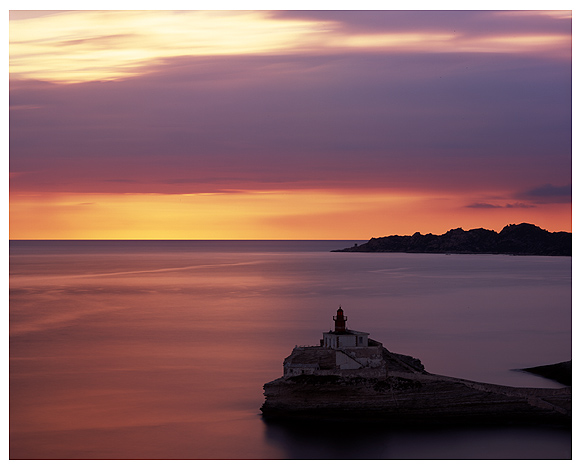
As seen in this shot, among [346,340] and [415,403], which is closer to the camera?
[415,403]

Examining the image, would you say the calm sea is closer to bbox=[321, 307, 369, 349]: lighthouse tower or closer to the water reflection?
the water reflection

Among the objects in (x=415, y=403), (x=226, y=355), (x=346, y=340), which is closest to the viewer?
(x=415, y=403)

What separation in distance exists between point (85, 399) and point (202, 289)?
8013 cm

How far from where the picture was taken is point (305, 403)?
125ft

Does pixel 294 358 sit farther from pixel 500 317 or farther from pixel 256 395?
pixel 500 317

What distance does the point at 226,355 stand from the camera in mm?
61844

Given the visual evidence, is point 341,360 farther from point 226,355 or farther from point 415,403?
point 226,355

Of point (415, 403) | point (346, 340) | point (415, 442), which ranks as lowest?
point (415, 442)

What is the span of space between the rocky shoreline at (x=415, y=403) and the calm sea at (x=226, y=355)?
3.22ft

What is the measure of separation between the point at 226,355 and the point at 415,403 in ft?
87.8

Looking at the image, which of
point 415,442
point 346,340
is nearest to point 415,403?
point 415,442

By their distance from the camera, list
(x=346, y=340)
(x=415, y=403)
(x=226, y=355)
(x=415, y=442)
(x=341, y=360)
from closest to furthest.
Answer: (x=415, y=442)
(x=415, y=403)
(x=341, y=360)
(x=346, y=340)
(x=226, y=355)
